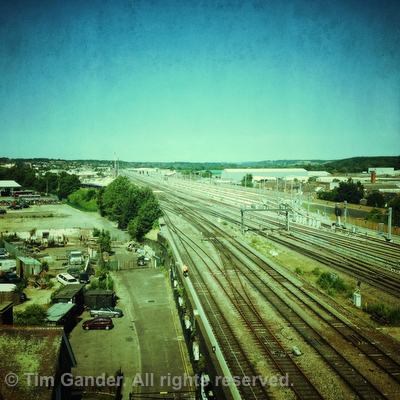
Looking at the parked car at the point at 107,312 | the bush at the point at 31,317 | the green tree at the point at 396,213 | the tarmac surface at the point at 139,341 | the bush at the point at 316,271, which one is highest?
the green tree at the point at 396,213

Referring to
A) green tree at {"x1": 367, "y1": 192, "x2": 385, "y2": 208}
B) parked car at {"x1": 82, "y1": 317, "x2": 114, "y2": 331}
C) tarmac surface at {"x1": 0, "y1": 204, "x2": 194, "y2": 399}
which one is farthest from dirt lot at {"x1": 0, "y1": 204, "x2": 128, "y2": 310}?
green tree at {"x1": 367, "y1": 192, "x2": 385, "y2": 208}

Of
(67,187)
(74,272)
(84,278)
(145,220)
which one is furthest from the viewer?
(67,187)

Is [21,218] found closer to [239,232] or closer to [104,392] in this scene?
[239,232]

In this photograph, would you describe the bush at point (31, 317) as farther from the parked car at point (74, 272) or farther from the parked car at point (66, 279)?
the parked car at point (74, 272)

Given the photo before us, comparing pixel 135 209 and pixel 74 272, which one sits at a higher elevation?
pixel 135 209

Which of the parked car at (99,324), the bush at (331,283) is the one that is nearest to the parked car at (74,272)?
the parked car at (99,324)

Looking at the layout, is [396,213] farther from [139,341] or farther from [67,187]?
[67,187]

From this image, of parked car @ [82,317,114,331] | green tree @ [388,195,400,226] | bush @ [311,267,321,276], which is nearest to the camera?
parked car @ [82,317,114,331]

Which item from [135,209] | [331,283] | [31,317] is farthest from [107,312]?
[135,209]

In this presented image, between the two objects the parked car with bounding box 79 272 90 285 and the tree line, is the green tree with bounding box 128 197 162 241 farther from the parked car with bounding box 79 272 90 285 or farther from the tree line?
the parked car with bounding box 79 272 90 285
